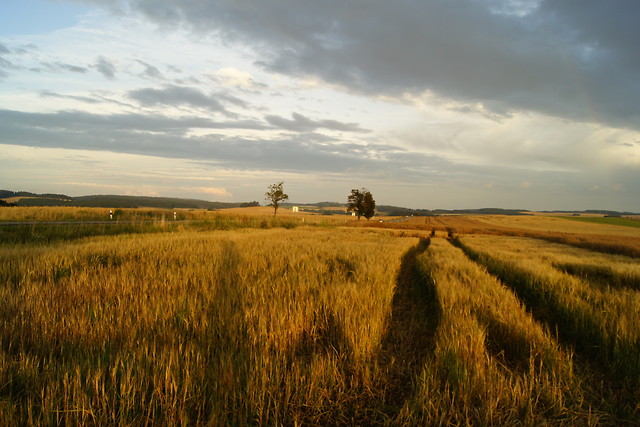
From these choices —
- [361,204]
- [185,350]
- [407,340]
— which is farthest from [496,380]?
[361,204]

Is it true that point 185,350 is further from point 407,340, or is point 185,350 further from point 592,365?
point 592,365

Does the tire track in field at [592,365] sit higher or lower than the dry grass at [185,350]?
lower

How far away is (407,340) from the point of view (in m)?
3.87

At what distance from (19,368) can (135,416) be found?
4.21ft

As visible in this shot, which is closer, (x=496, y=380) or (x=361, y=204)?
(x=496, y=380)

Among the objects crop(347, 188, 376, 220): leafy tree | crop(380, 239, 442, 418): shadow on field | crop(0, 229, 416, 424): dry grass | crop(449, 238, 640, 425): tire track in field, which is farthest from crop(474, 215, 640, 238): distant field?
crop(0, 229, 416, 424): dry grass

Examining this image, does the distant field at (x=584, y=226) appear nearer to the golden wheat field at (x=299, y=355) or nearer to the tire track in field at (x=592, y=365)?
the tire track in field at (x=592, y=365)

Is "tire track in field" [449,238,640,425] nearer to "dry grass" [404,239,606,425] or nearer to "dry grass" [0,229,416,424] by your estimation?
"dry grass" [404,239,606,425]

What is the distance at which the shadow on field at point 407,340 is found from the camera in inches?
108

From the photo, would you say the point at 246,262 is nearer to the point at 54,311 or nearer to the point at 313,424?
the point at 54,311

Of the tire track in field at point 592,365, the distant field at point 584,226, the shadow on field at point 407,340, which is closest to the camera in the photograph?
the tire track in field at point 592,365

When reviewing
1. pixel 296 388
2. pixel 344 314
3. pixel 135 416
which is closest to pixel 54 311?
pixel 135 416

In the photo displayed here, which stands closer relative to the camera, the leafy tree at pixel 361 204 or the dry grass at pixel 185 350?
the dry grass at pixel 185 350

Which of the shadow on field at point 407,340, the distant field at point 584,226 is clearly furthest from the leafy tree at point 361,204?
the shadow on field at point 407,340
